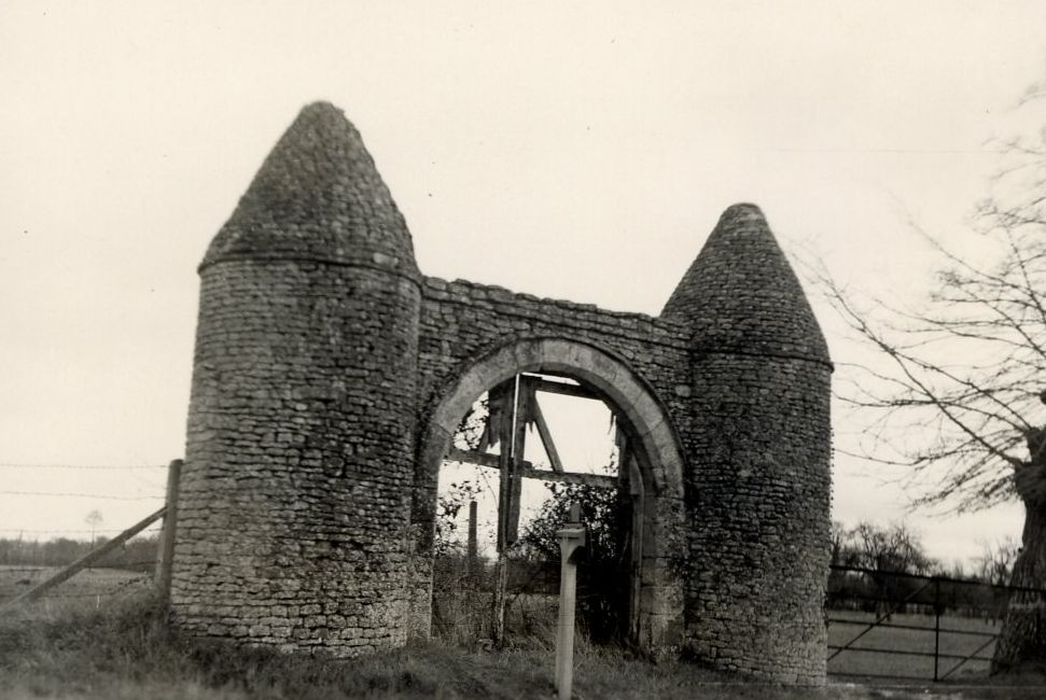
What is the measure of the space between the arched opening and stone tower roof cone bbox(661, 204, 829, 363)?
1.34 metres

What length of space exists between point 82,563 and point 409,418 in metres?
3.35

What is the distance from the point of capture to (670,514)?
12.9 meters

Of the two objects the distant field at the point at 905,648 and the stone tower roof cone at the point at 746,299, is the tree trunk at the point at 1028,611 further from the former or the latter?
the stone tower roof cone at the point at 746,299

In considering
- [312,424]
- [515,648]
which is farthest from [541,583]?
[312,424]

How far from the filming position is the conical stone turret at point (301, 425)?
31.9ft

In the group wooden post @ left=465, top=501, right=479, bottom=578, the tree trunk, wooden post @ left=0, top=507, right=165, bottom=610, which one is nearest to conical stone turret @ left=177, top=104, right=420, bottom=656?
wooden post @ left=0, top=507, right=165, bottom=610

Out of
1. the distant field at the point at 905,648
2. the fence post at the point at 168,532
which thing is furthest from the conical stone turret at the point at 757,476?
the fence post at the point at 168,532

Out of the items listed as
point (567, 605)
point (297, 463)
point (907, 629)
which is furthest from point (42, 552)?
point (907, 629)

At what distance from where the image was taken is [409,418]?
1086cm

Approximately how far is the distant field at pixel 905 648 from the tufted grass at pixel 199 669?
5.33 meters

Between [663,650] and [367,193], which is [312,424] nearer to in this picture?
[367,193]

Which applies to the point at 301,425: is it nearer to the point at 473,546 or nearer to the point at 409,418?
the point at 409,418

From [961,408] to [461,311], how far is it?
5.87m

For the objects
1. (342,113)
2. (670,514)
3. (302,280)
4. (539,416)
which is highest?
(342,113)
